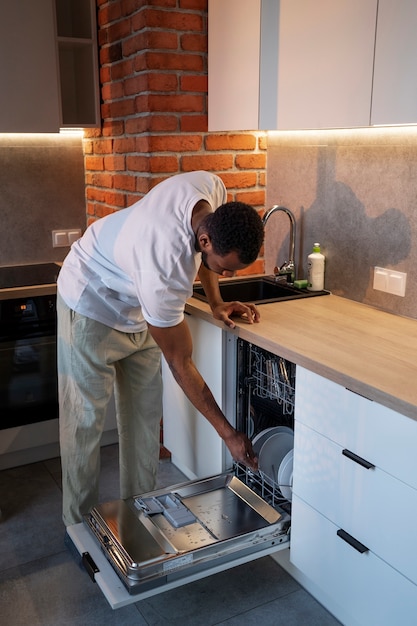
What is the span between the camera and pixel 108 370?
2.11 m

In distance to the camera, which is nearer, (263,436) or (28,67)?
(263,436)

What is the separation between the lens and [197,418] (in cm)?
241

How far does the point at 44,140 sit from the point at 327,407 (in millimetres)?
2067

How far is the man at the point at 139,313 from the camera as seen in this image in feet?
5.38

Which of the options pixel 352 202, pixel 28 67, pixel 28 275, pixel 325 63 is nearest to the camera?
pixel 325 63

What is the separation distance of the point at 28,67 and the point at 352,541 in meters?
2.21

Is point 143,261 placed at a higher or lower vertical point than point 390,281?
higher

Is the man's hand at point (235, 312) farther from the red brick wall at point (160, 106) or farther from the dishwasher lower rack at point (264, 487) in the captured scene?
the red brick wall at point (160, 106)

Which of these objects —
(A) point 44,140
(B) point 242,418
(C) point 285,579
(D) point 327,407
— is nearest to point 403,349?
(D) point 327,407

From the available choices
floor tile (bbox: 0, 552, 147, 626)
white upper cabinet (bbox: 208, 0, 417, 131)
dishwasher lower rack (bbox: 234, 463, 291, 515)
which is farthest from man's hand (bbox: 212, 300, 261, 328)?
floor tile (bbox: 0, 552, 147, 626)

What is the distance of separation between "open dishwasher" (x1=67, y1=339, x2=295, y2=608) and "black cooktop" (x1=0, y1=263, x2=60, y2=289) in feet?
3.43

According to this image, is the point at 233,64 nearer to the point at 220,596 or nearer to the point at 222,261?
the point at 222,261

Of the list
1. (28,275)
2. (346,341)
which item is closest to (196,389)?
(346,341)

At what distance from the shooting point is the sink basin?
2510 millimetres
